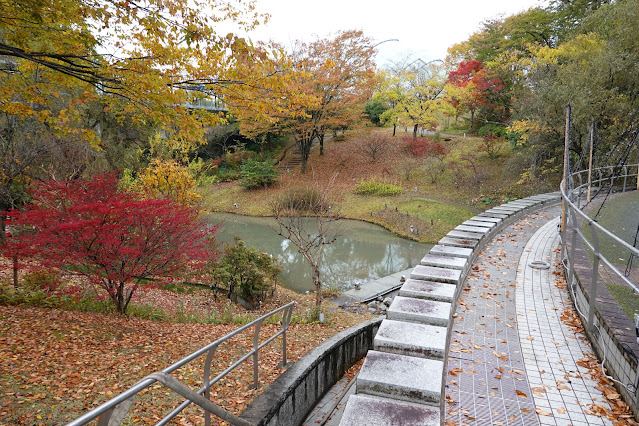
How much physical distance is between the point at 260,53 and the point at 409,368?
414 cm

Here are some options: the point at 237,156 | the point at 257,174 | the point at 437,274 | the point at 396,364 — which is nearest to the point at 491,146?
the point at 257,174

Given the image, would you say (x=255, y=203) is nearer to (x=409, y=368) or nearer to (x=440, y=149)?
(x=440, y=149)

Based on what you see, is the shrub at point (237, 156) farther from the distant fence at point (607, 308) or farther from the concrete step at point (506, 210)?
the distant fence at point (607, 308)

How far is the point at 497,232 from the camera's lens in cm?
908

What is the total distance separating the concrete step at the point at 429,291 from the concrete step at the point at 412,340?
71 centimetres

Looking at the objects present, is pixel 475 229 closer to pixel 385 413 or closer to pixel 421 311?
pixel 421 311

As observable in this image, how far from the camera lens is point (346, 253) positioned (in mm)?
16812

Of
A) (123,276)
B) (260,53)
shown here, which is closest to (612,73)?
(260,53)

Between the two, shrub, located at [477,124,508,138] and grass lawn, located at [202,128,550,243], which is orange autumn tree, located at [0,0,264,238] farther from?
shrub, located at [477,124,508,138]

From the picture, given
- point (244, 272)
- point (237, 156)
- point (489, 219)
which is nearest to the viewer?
point (489, 219)

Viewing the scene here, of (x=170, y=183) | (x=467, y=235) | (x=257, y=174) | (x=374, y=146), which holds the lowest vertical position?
(x=467, y=235)

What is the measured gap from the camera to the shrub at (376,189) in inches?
990

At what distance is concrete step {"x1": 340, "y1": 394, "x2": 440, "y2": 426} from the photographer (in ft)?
9.05

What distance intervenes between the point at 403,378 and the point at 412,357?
389mm
